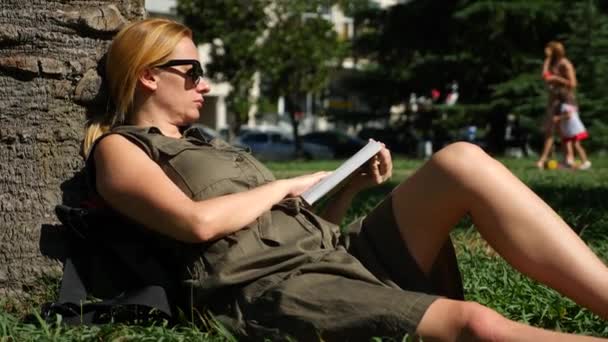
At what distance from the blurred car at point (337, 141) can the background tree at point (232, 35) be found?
732 cm

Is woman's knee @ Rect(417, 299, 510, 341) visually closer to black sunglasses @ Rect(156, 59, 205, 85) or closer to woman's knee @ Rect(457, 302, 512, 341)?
woman's knee @ Rect(457, 302, 512, 341)

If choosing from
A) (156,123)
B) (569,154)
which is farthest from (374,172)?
(569,154)

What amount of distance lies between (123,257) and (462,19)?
26306 millimetres

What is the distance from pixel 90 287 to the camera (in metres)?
3.71

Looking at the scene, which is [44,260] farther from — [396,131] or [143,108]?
[396,131]

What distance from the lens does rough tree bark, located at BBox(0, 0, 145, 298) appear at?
433 cm

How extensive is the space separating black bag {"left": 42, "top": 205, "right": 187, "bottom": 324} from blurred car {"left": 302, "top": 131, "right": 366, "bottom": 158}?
37792 mm

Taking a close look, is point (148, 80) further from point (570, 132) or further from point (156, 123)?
point (570, 132)

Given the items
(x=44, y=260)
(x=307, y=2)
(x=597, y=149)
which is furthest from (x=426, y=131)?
(x=44, y=260)

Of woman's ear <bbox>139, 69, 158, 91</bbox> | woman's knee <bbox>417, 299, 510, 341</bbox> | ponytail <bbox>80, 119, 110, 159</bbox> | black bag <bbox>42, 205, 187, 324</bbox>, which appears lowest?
black bag <bbox>42, 205, 187, 324</bbox>

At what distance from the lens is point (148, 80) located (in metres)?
3.86

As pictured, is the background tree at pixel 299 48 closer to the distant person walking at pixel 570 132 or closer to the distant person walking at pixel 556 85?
the distant person walking at pixel 556 85

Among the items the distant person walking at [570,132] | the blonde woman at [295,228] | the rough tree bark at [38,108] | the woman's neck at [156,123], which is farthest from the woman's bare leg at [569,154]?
the woman's neck at [156,123]

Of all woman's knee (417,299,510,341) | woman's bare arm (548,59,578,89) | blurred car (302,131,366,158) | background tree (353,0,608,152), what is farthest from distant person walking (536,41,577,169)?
blurred car (302,131,366,158)
